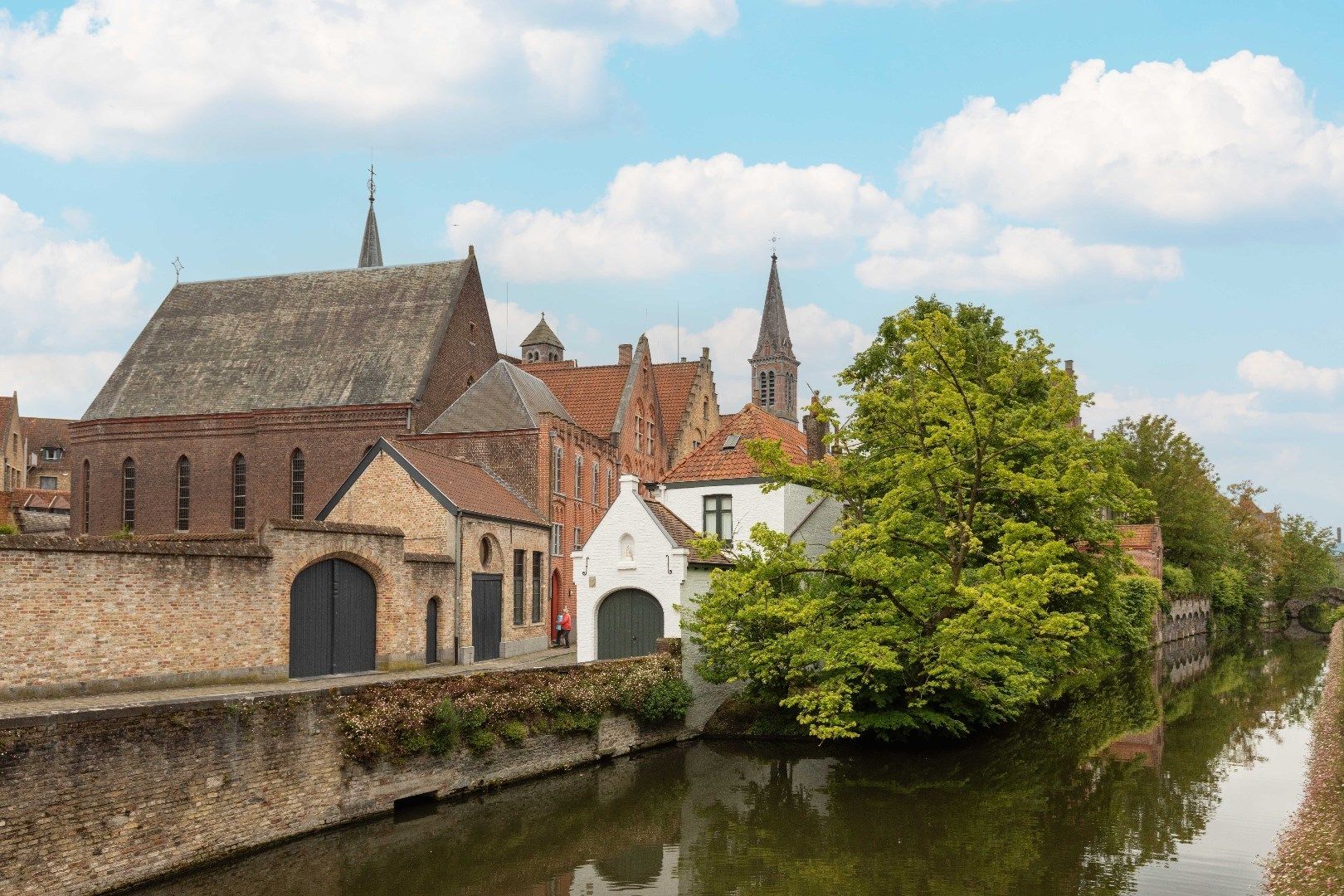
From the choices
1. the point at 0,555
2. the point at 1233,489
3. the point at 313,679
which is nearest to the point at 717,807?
the point at 313,679

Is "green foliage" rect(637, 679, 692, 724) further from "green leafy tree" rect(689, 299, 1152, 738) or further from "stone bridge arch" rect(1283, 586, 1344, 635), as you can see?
"stone bridge arch" rect(1283, 586, 1344, 635)

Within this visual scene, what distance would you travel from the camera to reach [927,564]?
2306 centimetres

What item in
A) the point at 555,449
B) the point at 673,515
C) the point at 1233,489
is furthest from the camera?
the point at 1233,489

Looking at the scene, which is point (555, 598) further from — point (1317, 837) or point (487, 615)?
point (1317, 837)

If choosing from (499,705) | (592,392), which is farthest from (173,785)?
(592,392)

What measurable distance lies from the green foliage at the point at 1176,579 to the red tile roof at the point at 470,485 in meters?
37.0

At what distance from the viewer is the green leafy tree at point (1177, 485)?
58.4m

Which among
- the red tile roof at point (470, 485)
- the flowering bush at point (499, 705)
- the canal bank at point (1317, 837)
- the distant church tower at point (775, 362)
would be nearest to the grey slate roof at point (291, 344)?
the red tile roof at point (470, 485)

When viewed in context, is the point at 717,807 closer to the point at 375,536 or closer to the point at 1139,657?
the point at 375,536

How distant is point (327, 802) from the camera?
16312 mm

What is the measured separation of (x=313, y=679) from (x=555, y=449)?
1561cm

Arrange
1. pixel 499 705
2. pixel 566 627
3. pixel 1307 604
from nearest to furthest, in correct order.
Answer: pixel 499 705 → pixel 566 627 → pixel 1307 604

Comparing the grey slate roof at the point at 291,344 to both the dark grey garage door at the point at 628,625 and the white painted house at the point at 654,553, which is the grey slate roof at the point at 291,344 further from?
A: the dark grey garage door at the point at 628,625

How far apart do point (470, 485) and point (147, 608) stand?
13932mm
